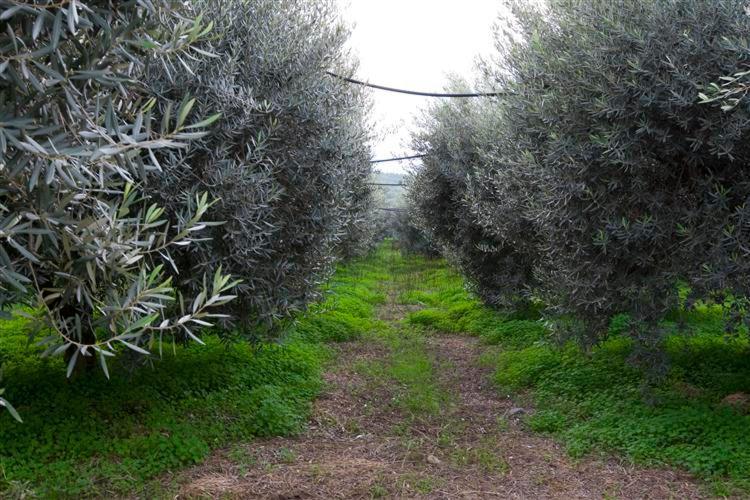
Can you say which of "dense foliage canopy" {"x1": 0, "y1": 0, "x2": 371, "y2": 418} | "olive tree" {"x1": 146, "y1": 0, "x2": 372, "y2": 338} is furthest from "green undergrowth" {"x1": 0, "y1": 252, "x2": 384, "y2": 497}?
"olive tree" {"x1": 146, "y1": 0, "x2": 372, "y2": 338}

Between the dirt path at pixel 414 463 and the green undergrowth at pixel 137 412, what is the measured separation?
35cm

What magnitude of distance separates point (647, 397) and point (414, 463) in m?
2.77

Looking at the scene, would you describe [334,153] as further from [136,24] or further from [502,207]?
[136,24]

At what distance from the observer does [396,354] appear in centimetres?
1084

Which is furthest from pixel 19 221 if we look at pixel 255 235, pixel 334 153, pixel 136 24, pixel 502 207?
pixel 502 207

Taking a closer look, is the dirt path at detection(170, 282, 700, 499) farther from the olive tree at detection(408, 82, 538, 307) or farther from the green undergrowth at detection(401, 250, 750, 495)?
the olive tree at detection(408, 82, 538, 307)

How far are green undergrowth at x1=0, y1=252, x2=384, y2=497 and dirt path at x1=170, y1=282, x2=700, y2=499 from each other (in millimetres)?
348

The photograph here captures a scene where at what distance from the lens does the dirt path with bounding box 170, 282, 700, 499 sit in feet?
18.3

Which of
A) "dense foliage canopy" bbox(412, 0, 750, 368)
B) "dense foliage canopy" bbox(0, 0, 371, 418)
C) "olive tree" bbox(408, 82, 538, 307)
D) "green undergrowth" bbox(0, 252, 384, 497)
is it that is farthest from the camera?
"olive tree" bbox(408, 82, 538, 307)

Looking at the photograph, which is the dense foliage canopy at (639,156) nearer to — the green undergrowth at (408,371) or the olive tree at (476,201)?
the olive tree at (476,201)

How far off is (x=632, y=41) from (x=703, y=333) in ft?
16.0

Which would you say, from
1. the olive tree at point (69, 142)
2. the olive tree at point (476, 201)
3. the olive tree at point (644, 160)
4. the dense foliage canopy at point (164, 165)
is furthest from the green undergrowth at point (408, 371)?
the olive tree at point (69, 142)

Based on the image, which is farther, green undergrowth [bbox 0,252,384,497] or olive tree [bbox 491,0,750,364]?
olive tree [bbox 491,0,750,364]

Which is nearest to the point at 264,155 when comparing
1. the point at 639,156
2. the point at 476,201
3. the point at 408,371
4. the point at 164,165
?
the point at 164,165
